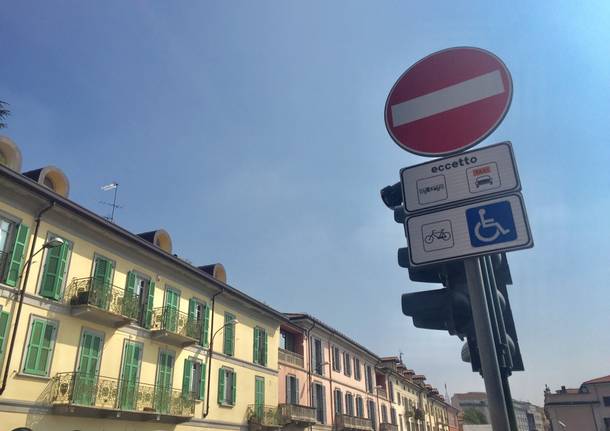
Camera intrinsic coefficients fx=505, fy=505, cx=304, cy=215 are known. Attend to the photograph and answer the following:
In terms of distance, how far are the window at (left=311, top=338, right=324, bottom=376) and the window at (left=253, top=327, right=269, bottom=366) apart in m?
7.37

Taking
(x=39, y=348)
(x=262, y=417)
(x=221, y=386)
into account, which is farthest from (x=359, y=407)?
(x=39, y=348)

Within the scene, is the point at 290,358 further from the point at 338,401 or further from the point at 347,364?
the point at 347,364

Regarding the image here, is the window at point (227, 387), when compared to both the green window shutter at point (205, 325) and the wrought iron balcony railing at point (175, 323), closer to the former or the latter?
the green window shutter at point (205, 325)

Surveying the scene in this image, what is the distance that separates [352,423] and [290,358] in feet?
35.0

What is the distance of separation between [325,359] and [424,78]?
38.9 metres

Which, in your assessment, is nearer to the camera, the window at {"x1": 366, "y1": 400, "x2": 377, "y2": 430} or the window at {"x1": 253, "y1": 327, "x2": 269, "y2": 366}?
the window at {"x1": 253, "y1": 327, "x2": 269, "y2": 366}

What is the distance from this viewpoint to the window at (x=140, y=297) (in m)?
21.9

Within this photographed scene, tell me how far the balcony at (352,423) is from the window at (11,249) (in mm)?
29207

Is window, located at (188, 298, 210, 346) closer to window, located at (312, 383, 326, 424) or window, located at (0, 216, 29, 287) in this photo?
window, located at (0, 216, 29, 287)

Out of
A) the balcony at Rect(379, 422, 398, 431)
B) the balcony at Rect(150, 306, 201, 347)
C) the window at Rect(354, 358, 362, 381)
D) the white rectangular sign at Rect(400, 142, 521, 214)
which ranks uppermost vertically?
the window at Rect(354, 358, 362, 381)

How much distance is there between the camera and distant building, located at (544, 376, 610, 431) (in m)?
62.7

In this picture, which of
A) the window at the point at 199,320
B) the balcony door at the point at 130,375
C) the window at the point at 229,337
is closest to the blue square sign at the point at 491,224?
the balcony door at the point at 130,375

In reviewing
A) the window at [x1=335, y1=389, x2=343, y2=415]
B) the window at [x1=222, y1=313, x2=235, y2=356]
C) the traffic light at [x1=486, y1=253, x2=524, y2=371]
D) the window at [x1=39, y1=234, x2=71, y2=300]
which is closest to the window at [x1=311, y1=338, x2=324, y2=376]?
the window at [x1=335, y1=389, x2=343, y2=415]

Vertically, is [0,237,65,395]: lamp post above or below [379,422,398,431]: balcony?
above
